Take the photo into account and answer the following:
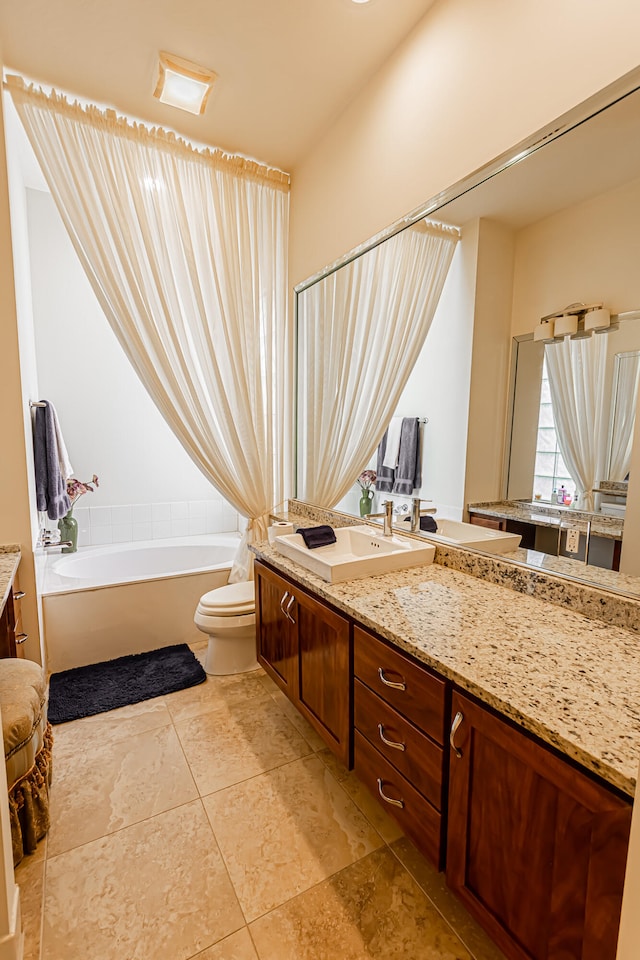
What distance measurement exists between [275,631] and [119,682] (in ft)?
3.49

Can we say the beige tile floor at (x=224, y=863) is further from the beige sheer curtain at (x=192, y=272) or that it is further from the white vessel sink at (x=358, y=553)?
the beige sheer curtain at (x=192, y=272)

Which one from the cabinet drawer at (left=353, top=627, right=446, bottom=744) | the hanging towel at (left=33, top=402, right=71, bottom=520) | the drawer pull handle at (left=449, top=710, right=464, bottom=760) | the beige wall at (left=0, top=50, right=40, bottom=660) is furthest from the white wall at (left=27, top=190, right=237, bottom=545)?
the drawer pull handle at (left=449, top=710, right=464, bottom=760)

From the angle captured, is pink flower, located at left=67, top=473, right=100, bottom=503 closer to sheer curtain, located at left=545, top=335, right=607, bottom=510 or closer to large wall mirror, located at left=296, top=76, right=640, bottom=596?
large wall mirror, located at left=296, top=76, right=640, bottom=596

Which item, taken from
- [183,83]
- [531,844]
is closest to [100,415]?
[183,83]

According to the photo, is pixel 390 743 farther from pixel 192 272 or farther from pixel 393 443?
pixel 192 272

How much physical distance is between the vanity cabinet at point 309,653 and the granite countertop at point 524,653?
0.37 ft

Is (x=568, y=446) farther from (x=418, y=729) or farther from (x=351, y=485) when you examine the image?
(x=351, y=485)

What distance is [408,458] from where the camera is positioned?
2.00 meters

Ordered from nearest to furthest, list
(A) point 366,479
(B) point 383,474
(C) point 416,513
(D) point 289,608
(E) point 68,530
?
(D) point 289,608 → (C) point 416,513 → (B) point 383,474 → (A) point 366,479 → (E) point 68,530

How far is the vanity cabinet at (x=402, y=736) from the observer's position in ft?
3.50

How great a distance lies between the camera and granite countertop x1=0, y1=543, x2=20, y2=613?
1.59m

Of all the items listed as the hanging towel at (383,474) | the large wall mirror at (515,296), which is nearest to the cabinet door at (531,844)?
the large wall mirror at (515,296)

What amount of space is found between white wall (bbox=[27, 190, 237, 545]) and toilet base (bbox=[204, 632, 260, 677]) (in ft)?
4.76

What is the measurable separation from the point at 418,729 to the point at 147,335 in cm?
232
